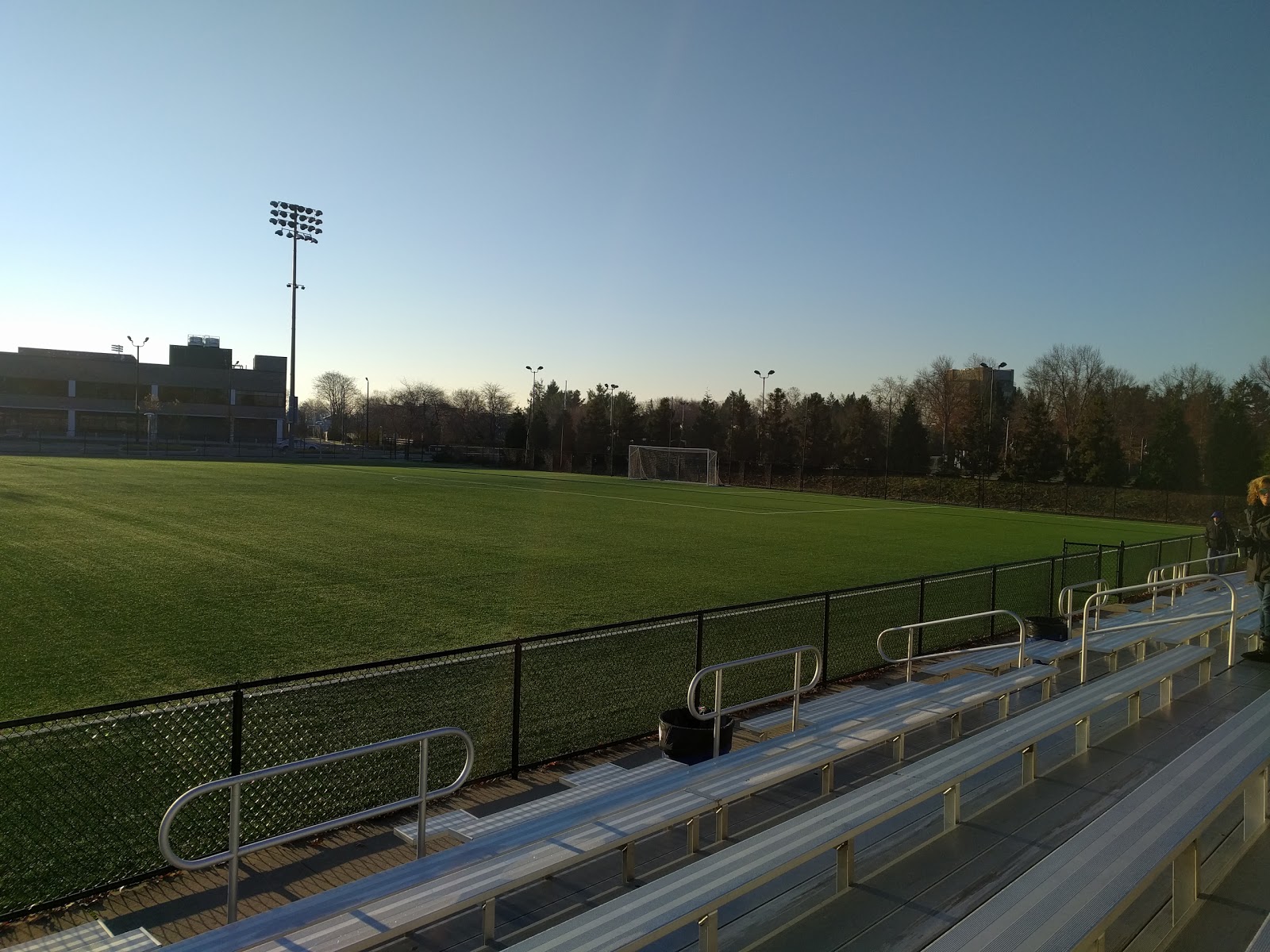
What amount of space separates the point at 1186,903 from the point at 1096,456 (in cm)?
5625

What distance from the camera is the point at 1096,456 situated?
5397 centimetres

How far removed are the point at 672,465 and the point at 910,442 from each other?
61.5 ft

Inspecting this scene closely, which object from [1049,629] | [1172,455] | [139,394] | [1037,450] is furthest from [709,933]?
[139,394]

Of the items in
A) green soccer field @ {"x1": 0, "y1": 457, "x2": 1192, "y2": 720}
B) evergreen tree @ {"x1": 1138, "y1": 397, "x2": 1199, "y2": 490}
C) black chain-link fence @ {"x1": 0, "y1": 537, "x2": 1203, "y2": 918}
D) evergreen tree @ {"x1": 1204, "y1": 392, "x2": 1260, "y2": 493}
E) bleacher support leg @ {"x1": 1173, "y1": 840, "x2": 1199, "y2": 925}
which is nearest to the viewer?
bleacher support leg @ {"x1": 1173, "y1": 840, "x2": 1199, "y2": 925}

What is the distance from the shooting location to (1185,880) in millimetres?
4031

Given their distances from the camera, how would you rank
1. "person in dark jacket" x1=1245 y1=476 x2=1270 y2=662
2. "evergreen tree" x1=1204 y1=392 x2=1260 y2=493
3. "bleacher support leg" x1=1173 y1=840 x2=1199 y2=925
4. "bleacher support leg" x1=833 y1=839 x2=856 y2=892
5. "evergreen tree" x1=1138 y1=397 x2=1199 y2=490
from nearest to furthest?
"bleacher support leg" x1=1173 y1=840 x2=1199 y2=925
"bleacher support leg" x1=833 y1=839 x2=856 y2=892
"person in dark jacket" x1=1245 y1=476 x2=1270 y2=662
"evergreen tree" x1=1204 y1=392 x2=1260 y2=493
"evergreen tree" x1=1138 y1=397 x2=1199 y2=490

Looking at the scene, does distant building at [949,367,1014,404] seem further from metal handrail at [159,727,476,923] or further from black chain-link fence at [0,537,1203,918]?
metal handrail at [159,727,476,923]

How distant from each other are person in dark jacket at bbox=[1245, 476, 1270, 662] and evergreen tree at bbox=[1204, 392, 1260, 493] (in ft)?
120

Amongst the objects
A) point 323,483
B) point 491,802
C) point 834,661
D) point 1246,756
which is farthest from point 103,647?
point 323,483

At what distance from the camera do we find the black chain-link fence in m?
5.59

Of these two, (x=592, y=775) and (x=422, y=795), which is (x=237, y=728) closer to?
(x=422, y=795)

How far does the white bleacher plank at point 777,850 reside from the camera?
3.22m

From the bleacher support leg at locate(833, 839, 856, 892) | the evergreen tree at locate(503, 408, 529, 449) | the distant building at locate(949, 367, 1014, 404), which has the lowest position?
the bleacher support leg at locate(833, 839, 856, 892)

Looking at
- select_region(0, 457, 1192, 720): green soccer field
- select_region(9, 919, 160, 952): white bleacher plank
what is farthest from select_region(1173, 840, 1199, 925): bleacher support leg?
select_region(0, 457, 1192, 720): green soccer field
